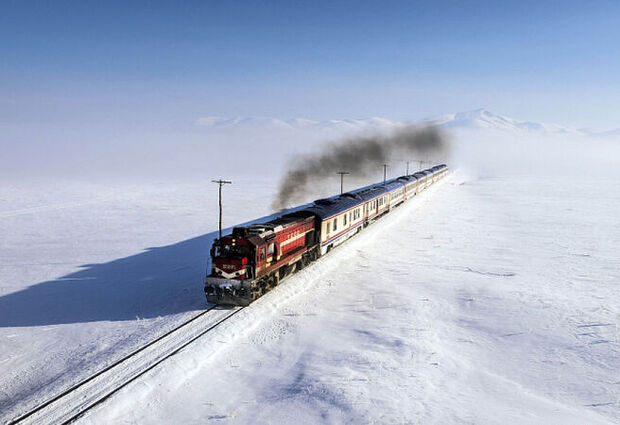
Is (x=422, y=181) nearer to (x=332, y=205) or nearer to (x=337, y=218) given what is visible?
(x=332, y=205)

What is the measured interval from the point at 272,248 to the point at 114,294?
9985 mm

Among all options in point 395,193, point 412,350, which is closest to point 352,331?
point 412,350

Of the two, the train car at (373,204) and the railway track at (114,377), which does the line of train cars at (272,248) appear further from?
the train car at (373,204)

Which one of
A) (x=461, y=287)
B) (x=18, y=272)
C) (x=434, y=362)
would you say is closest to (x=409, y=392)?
(x=434, y=362)

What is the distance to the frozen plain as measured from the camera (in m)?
13.7

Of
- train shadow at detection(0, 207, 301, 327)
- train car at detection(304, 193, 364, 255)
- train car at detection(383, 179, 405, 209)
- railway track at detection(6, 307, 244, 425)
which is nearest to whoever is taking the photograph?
railway track at detection(6, 307, 244, 425)

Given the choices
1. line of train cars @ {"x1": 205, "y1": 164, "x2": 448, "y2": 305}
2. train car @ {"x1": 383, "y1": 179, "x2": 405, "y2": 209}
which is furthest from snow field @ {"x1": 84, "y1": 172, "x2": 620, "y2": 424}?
train car @ {"x1": 383, "y1": 179, "x2": 405, "y2": 209}

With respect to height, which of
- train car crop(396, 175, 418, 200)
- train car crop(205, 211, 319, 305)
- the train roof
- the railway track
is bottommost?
the railway track

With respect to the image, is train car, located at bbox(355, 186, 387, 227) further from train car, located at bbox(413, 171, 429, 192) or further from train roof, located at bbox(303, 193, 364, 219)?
train car, located at bbox(413, 171, 429, 192)

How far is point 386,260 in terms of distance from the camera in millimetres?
31500

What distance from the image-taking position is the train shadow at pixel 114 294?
21.1m

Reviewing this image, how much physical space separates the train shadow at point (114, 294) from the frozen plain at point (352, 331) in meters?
0.14

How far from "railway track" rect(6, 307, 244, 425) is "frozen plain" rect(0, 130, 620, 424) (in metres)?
0.59

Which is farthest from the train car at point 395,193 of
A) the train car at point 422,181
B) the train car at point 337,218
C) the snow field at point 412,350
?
the snow field at point 412,350
